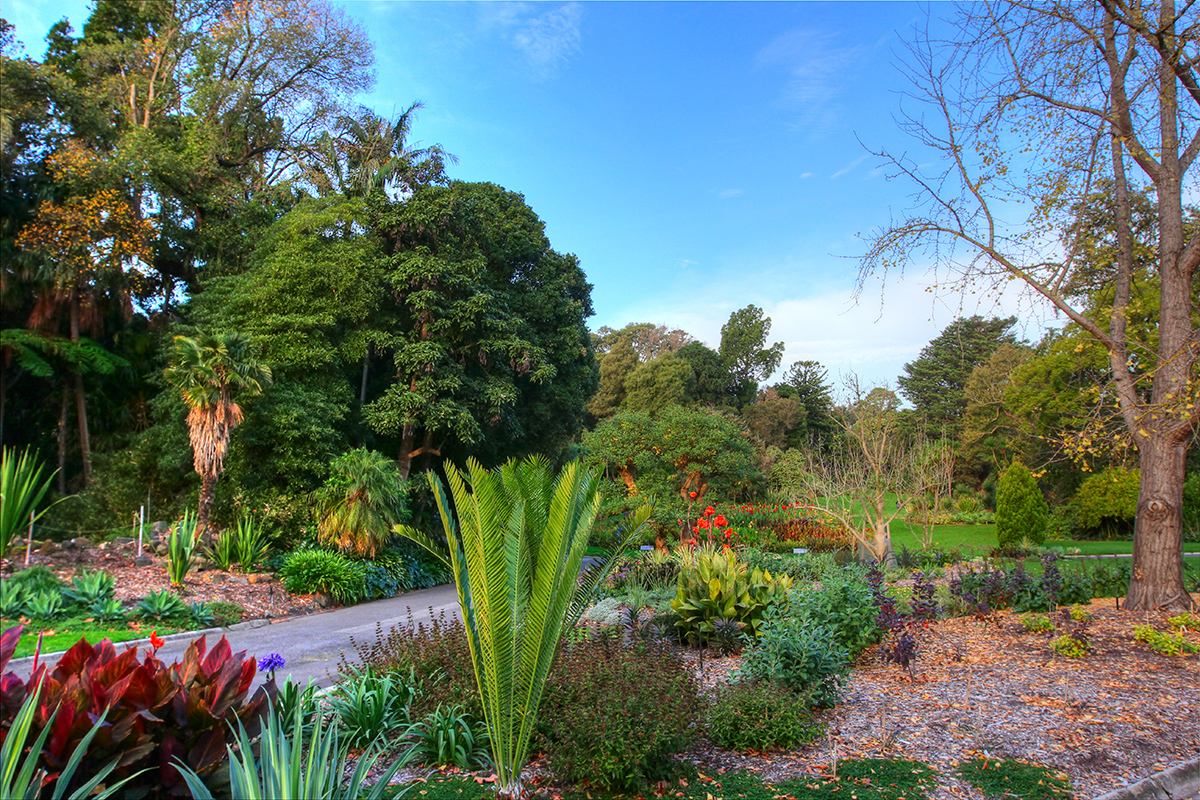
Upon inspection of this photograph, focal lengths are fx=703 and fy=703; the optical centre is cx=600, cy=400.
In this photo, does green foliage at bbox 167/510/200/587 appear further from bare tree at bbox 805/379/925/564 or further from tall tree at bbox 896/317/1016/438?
tall tree at bbox 896/317/1016/438

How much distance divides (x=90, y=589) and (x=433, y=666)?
7.19m

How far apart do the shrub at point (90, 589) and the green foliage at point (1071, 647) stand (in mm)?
11254

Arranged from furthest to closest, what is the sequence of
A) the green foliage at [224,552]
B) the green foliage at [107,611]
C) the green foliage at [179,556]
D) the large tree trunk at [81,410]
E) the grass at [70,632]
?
the large tree trunk at [81,410], the green foliage at [224,552], the green foliage at [179,556], the green foliage at [107,611], the grass at [70,632]

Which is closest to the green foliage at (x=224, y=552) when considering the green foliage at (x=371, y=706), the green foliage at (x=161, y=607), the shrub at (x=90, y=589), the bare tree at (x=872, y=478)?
the shrub at (x=90, y=589)

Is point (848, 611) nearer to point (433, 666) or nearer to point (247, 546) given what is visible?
point (433, 666)

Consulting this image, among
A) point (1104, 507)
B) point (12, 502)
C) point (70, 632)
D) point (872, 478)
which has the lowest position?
point (70, 632)

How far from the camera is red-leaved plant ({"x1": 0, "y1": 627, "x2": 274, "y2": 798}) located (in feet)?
8.91

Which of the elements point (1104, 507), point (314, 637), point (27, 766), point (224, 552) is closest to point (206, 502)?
point (224, 552)

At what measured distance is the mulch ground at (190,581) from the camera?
10.7 metres

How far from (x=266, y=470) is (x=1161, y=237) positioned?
15.3 metres

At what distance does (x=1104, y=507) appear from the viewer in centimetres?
2105

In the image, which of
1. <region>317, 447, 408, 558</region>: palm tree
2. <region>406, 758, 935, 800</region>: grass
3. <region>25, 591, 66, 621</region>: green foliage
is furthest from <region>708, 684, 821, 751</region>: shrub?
<region>317, 447, 408, 558</region>: palm tree

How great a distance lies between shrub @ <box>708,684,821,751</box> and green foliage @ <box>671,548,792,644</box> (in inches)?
91.2

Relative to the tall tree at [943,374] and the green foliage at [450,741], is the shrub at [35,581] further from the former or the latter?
the tall tree at [943,374]
